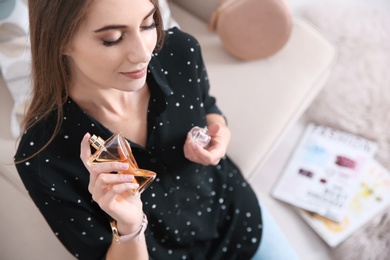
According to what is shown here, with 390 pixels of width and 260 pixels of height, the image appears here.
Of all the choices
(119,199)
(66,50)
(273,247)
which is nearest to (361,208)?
(273,247)

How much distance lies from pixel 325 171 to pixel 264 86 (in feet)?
1.04

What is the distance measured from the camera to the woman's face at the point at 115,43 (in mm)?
711

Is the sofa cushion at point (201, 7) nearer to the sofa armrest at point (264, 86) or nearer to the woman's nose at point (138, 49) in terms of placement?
the sofa armrest at point (264, 86)

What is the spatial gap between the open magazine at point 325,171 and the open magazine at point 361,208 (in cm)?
2

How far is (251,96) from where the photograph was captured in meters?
1.35

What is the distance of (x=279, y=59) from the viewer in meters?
1.41

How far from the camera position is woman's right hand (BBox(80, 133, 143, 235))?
70 centimetres

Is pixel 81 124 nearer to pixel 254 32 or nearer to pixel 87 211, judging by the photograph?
pixel 87 211

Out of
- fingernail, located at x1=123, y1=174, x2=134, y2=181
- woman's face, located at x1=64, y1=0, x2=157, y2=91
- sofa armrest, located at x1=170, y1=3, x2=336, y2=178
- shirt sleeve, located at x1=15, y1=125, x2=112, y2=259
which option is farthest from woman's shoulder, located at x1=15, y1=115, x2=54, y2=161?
sofa armrest, located at x1=170, y1=3, x2=336, y2=178

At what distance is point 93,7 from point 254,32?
73 centimetres

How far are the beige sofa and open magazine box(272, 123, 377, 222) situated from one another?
144 mm

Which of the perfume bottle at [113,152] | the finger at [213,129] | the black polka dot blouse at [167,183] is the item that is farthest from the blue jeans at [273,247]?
the perfume bottle at [113,152]

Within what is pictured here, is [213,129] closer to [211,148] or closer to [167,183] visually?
[211,148]

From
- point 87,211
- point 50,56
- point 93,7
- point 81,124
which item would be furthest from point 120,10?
point 87,211
